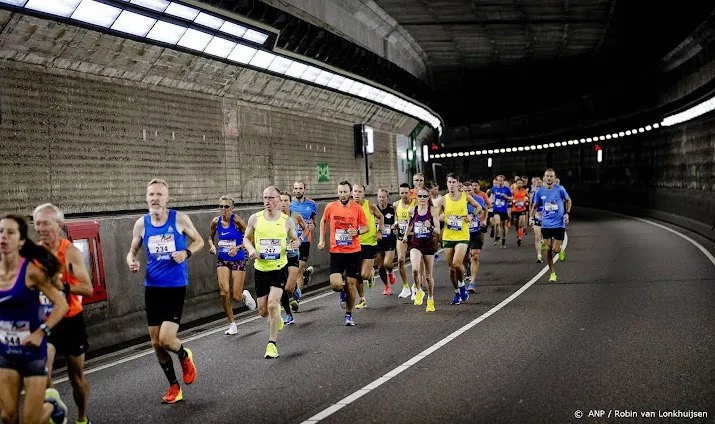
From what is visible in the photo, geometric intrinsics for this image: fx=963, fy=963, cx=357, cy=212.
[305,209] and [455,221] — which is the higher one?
[305,209]

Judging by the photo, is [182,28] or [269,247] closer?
[269,247]

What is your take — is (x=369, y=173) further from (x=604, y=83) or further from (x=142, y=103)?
(x=604, y=83)

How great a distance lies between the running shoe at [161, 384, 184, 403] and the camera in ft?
29.8

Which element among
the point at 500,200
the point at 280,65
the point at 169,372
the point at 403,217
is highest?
the point at 280,65

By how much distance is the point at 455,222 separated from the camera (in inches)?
664

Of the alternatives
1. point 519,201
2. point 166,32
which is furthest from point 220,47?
point 519,201

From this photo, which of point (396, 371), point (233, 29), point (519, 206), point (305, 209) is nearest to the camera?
point (396, 371)

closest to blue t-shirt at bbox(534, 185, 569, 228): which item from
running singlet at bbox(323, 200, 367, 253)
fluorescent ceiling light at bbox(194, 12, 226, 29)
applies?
running singlet at bbox(323, 200, 367, 253)

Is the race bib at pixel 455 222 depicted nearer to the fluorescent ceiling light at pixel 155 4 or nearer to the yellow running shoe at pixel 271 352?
the fluorescent ceiling light at pixel 155 4

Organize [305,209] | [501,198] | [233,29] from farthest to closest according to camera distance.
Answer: [501,198]
[305,209]
[233,29]

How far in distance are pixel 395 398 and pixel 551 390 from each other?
1.45 m

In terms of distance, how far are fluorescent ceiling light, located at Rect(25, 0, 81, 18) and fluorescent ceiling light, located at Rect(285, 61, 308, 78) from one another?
9393 millimetres

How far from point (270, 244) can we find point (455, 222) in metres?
5.33

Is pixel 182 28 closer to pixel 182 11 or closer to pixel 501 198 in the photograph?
pixel 182 11
